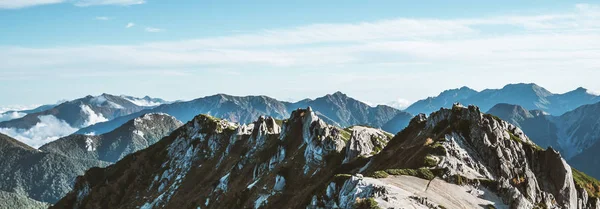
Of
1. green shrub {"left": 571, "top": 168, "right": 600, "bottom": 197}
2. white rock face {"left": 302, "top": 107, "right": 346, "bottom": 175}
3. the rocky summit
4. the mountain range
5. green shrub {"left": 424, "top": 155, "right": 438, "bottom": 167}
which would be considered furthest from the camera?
white rock face {"left": 302, "top": 107, "right": 346, "bottom": 175}

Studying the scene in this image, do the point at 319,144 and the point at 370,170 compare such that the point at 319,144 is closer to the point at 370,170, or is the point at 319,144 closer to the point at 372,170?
the point at 370,170

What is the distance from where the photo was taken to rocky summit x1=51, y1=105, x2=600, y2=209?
6156 centimetres

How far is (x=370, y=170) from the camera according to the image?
77.9 metres

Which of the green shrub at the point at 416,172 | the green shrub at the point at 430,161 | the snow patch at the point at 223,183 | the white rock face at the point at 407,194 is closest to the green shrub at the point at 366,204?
the white rock face at the point at 407,194

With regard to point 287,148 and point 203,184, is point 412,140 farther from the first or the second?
point 203,184

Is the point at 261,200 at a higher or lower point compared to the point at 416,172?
lower

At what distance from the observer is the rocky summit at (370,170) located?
6156 centimetres

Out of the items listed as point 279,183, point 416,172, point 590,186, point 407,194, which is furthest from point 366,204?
point 590,186

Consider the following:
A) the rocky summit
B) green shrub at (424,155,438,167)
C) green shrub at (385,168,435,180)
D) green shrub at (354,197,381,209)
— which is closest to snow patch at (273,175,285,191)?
the rocky summit

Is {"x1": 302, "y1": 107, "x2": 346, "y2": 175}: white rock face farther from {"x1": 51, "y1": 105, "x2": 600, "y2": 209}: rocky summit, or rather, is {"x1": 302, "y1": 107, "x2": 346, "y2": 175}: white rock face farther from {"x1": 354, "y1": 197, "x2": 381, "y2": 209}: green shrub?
{"x1": 354, "y1": 197, "x2": 381, "y2": 209}: green shrub

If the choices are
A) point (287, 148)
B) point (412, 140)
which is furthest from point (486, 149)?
point (287, 148)

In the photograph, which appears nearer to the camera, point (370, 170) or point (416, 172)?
point (416, 172)

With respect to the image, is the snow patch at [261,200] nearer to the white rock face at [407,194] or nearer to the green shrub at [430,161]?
the white rock face at [407,194]

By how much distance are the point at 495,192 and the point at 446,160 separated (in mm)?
7514
